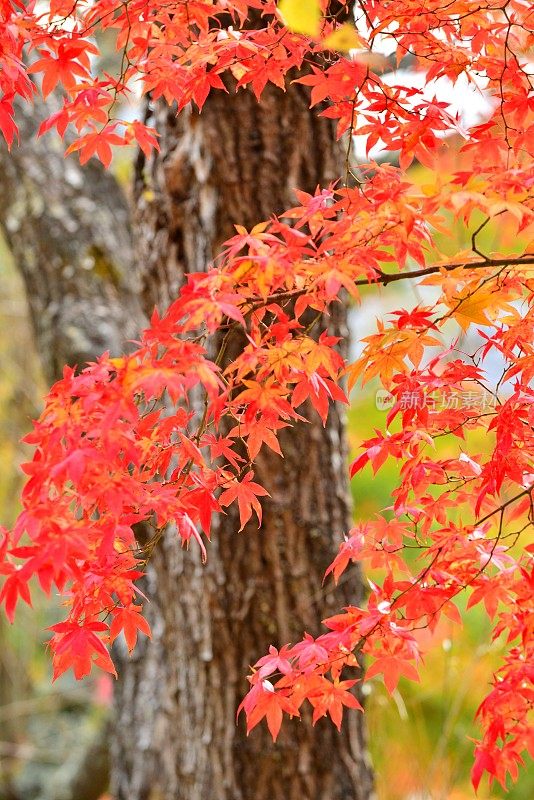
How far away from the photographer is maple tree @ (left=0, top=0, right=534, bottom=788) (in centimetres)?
102

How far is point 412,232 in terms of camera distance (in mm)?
1137

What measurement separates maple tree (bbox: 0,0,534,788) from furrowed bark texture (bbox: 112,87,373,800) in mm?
459

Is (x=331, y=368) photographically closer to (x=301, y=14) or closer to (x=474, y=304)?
(x=474, y=304)

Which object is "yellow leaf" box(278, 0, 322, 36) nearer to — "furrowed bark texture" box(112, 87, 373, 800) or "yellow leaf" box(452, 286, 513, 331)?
"yellow leaf" box(452, 286, 513, 331)

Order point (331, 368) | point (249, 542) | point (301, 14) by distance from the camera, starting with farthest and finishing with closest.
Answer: point (249, 542) < point (331, 368) < point (301, 14)

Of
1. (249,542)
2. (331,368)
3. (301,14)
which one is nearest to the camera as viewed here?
(301,14)

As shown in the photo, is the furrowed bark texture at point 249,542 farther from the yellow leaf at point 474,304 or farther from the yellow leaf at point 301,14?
the yellow leaf at point 301,14

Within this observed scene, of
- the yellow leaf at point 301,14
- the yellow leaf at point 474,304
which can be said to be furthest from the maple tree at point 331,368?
the yellow leaf at point 301,14

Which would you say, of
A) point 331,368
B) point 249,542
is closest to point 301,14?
point 331,368

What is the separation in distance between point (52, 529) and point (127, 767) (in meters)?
1.89

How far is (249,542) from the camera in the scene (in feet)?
6.44

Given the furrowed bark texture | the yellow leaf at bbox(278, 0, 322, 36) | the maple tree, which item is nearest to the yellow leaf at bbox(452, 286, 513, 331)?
the maple tree

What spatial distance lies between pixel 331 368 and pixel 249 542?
92cm

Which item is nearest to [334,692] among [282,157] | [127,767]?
[282,157]
